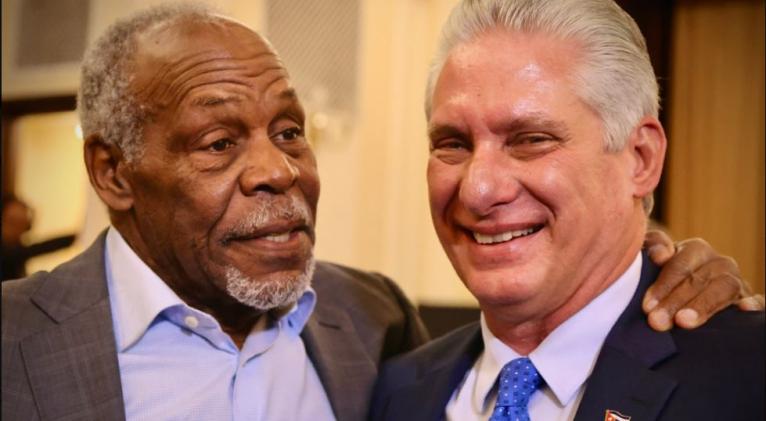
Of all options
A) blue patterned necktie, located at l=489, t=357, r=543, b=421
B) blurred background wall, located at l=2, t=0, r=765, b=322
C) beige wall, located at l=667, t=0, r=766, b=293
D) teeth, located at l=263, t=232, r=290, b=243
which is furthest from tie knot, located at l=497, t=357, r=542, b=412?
blurred background wall, located at l=2, t=0, r=765, b=322

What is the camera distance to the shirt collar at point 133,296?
74.5 inches

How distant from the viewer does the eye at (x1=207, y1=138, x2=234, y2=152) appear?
1915mm

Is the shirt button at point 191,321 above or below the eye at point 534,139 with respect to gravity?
below

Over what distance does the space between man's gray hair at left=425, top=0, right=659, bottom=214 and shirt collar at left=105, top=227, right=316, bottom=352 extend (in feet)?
2.74

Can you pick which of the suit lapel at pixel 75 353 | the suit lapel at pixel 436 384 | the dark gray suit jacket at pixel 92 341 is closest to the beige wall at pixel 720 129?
the dark gray suit jacket at pixel 92 341

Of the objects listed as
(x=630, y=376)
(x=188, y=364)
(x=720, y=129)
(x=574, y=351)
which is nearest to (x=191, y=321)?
(x=188, y=364)

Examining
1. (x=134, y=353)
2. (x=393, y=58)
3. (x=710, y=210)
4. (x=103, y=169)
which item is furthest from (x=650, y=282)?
(x=393, y=58)

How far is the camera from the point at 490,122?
1.61 metres

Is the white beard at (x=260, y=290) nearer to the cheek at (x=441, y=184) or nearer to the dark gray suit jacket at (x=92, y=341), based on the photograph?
the dark gray suit jacket at (x=92, y=341)

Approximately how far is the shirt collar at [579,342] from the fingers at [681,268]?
4 cm

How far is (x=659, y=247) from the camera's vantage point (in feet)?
5.97

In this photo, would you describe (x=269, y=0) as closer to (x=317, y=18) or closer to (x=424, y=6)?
(x=317, y=18)

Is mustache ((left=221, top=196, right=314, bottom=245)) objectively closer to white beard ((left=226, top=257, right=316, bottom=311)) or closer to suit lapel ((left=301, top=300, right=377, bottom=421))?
white beard ((left=226, top=257, right=316, bottom=311))

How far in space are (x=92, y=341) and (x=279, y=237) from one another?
43 centimetres
